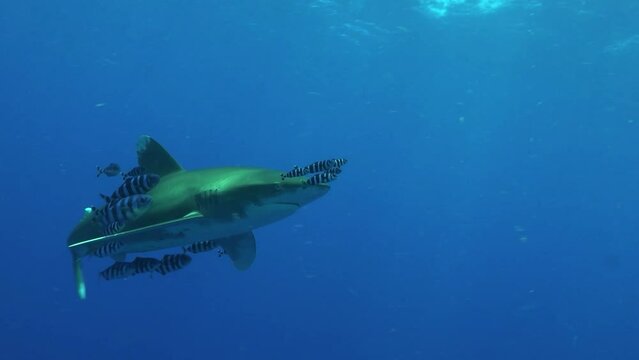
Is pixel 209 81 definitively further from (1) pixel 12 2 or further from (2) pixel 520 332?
(2) pixel 520 332

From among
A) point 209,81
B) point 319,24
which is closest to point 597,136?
point 319,24

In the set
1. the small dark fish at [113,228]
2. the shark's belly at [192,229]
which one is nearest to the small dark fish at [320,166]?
the shark's belly at [192,229]

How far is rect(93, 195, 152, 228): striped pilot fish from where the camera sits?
6.05 metres

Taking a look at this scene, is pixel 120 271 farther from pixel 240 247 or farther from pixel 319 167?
pixel 319 167

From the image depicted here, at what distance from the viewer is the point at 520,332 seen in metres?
50.1

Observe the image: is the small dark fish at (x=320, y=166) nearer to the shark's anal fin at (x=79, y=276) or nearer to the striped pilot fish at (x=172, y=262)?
the striped pilot fish at (x=172, y=262)

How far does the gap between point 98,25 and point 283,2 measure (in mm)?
16256

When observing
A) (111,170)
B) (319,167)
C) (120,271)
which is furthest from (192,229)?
(111,170)

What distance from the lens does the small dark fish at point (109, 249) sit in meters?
6.66

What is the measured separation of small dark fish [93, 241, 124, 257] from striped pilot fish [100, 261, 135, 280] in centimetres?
37

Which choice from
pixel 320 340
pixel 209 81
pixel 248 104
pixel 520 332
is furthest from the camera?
pixel 248 104

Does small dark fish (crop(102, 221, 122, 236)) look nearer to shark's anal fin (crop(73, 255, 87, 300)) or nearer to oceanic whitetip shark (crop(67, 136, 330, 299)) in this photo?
oceanic whitetip shark (crop(67, 136, 330, 299))

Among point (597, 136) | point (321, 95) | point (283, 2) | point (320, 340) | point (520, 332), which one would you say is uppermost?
point (283, 2)

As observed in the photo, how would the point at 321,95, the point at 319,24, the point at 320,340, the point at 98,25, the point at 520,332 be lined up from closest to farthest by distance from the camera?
the point at 319,24
the point at 320,340
the point at 98,25
the point at 520,332
the point at 321,95
